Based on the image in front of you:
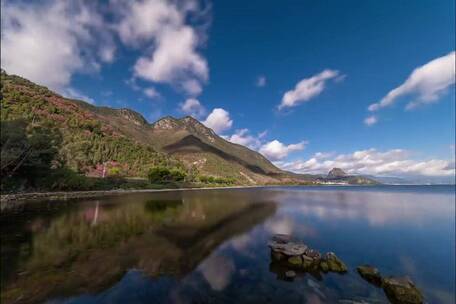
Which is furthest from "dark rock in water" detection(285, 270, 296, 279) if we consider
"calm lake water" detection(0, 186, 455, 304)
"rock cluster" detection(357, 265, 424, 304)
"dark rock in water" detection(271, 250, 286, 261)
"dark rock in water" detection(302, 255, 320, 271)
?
"rock cluster" detection(357, 265, 424, 304)

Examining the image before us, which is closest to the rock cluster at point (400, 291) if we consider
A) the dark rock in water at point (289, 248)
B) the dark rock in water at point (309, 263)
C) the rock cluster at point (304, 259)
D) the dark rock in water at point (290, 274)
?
the rock cluster at point (304, 259)

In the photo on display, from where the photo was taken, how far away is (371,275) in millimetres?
17250

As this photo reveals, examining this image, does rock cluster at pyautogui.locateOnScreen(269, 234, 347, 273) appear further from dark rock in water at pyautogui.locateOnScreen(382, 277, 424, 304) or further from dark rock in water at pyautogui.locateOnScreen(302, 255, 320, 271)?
dark rock in water at pyautogui.locateOnScreen(382, 277, 424, 304)

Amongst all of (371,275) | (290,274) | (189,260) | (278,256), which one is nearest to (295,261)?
(278,256)

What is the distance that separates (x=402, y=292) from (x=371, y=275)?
3122mm

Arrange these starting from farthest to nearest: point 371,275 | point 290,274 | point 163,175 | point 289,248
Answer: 1. point 163,175
2. point 289,248
3. point 290,274
4. point 371,275

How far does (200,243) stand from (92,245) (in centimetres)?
1085

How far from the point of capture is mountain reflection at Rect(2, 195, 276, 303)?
47.0 ft

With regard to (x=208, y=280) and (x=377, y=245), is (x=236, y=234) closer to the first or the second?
(x=208, y=280)

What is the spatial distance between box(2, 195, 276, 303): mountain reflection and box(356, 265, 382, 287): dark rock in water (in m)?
10.6

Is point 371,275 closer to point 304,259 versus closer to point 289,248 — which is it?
point 304,259

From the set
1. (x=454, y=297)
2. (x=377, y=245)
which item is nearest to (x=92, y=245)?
(x=454, y=297)

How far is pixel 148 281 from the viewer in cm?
1566

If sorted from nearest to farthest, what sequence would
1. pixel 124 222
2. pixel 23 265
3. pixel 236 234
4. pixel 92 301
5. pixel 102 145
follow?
pixel 92 301, pixel 23 265, pixel 236 234, pixel 124 222, pixel 102 145
